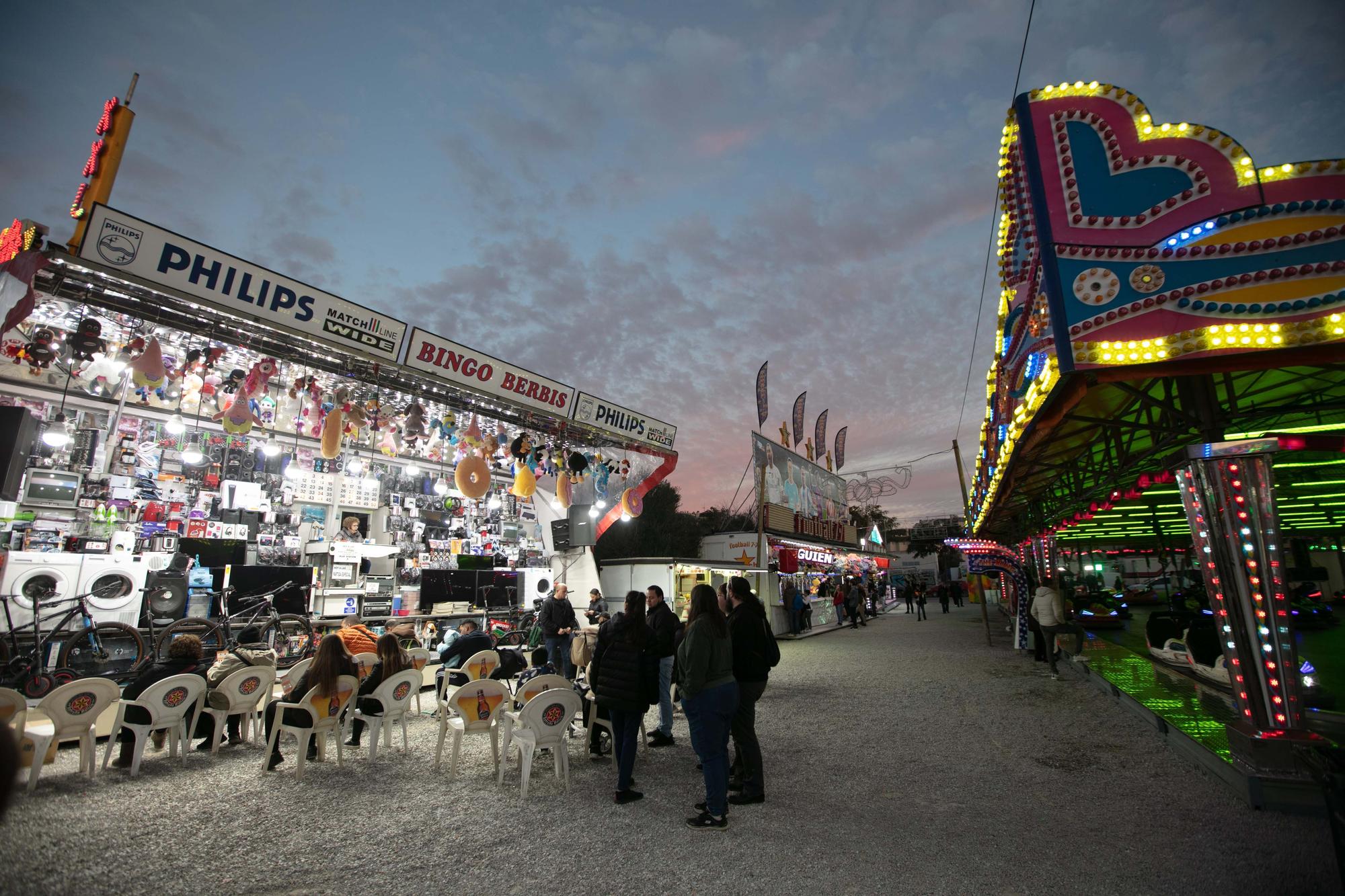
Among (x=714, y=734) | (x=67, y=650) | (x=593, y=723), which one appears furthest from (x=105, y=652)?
A: (x=714, y=734)

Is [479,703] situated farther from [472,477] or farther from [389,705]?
[472,477]

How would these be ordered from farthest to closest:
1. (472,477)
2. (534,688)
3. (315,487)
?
(315,487), (472,477), (534,688)

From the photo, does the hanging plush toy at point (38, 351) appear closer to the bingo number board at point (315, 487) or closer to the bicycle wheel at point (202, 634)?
the bicycle wheel at point (202, 634)

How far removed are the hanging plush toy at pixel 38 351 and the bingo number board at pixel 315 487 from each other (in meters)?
7.06

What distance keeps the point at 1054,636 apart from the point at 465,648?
32.6ft

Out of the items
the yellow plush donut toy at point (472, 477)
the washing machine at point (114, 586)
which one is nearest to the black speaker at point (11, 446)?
the washing machine at point (114, 586)

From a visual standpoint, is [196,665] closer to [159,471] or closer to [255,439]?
[159,471]

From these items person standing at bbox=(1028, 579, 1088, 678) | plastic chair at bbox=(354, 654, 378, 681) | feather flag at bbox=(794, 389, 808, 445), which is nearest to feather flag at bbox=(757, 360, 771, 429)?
feather flag at bbox=(794, 389, 808, 445)

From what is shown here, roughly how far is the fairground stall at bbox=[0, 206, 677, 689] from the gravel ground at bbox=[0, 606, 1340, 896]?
15.1 ft

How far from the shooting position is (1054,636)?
405 inches

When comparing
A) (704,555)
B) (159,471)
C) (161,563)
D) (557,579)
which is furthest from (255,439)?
(704,555)

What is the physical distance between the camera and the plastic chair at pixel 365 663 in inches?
257

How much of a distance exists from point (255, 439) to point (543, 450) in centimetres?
650

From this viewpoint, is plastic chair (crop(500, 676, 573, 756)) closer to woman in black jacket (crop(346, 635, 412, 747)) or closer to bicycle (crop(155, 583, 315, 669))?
woman in black jacket (crop(346, 635, 412, 747))
